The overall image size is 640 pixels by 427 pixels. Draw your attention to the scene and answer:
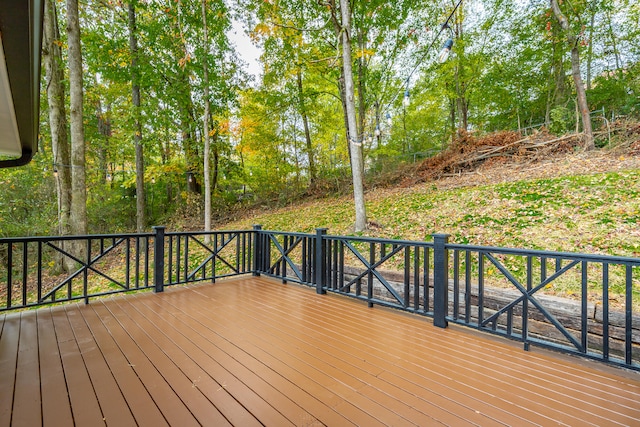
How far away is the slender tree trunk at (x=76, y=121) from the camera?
567 centimetres

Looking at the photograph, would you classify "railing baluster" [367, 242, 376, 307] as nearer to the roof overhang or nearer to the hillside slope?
the hillside slope

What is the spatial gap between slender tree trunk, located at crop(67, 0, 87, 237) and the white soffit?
14.6 ft

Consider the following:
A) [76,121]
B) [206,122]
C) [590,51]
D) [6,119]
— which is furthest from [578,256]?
[590,51]

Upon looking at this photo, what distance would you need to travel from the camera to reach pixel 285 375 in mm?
1971

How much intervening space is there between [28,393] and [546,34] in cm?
1442

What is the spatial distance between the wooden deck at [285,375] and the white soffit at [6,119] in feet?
5.22

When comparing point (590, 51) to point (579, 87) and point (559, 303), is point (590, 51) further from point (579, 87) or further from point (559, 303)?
point (559, 303)

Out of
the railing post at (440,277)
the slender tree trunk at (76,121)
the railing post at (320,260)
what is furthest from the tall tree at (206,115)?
the railing post at (440,277)

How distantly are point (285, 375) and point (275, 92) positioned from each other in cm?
979

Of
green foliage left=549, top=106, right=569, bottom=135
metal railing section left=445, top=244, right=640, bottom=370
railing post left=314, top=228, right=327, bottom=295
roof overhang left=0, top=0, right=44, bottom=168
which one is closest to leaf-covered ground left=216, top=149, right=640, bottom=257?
metal railing section left=445, top=244, right=640, bottom=370

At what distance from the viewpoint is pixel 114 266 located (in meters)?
8.40

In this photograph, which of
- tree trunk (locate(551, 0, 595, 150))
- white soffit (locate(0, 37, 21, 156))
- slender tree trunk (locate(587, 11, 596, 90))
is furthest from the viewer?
slender tree trunk (locate(587, 11, 596, 90))

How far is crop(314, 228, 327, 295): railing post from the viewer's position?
3.94 m

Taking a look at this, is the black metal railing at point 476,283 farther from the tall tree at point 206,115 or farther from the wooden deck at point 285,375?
the tall tree at point 206,115
